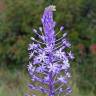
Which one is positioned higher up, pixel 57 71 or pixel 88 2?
pixel 88 2

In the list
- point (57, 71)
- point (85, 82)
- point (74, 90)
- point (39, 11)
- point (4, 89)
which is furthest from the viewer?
point (39, 11)

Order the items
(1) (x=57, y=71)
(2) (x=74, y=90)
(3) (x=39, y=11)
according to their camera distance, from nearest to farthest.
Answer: (1) (x=57, y=71) → (2) (x=74, y=90) → (3) (x=39, y=11)

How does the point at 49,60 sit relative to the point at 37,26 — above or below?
below

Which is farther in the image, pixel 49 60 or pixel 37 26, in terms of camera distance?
pixel 37 26

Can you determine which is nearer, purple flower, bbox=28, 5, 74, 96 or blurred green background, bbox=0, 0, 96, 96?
purple flower, bbox=28, 5, 74, 96

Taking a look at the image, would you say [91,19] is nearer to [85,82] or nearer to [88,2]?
[88,2]

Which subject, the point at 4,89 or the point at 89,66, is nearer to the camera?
the point at 4,89

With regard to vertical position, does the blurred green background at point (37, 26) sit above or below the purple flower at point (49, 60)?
above

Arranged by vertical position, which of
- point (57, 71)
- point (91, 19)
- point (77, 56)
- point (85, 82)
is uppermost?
point (91, 19)

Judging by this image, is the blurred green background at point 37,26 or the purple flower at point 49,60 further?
the blurred green background at point 37,26

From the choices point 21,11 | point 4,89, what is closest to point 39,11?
point 21,11

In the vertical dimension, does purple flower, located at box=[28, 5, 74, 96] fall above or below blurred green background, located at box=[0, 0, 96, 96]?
below
